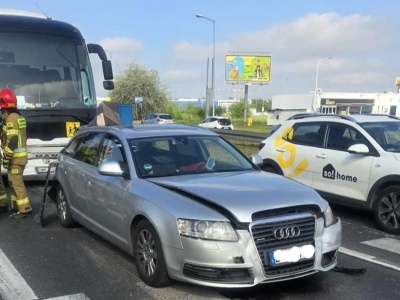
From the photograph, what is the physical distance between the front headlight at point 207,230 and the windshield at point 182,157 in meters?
1.07

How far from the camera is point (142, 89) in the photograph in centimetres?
6116

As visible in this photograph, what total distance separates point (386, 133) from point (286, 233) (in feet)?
13.5

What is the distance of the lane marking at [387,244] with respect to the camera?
5.97 m

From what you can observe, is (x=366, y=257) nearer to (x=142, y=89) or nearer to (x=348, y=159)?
(x=348, y=159)

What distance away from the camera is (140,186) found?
4.75 m

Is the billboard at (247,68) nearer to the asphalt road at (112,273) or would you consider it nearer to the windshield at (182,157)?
the asphalt road at (112,273)

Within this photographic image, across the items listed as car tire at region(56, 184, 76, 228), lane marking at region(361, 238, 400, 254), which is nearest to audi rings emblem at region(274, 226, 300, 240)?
lane marking at region(361, 238, 400, 254)

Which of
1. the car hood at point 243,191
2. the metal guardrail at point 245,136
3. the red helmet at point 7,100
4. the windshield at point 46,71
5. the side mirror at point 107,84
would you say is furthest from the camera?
the metal guardrail at point 245,136

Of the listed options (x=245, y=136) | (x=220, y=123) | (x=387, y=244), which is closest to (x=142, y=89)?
(x=220, y=123)

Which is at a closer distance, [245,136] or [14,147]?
[14,147]

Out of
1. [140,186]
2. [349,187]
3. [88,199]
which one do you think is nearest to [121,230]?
[140,186]

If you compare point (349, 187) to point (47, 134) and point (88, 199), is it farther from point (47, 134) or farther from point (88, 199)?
point (47, 134)

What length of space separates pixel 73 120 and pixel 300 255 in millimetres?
6556

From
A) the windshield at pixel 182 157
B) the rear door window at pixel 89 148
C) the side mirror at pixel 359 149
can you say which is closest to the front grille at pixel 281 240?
the windshield at pixel 182 157
